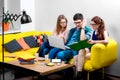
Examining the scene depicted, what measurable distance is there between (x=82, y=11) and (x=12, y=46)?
5.15 feet

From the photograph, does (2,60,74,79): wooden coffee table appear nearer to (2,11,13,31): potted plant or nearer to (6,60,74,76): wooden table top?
(6,60,74,76): wooden table top

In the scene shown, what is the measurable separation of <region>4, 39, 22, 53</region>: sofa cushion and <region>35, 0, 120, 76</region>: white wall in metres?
1.06

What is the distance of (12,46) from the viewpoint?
486cm

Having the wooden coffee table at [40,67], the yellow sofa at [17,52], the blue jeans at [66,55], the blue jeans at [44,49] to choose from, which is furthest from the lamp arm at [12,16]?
the wooden coffee table at [40,67]

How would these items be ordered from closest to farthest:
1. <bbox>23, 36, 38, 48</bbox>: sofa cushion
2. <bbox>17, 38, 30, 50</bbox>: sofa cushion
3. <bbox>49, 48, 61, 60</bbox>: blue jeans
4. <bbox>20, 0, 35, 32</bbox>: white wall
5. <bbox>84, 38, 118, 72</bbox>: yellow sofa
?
1. <bbox>84, 38, 118, 72</bbox>: yellow sofa
2. <bbox>49, 48, 61, 60</bbox>: blue jeans
3. <bbox>17, 38, 30, 50</bbox>: sofa cushion
4. <bbox>23, 36, 38, 48</bbox>: sofa cushion
5. <bbox>20, 0, 35, 32</bbox>: white wall

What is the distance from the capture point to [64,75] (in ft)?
15.1

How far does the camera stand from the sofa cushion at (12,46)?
15.8 ft

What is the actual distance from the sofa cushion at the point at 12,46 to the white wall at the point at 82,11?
3.49 ft

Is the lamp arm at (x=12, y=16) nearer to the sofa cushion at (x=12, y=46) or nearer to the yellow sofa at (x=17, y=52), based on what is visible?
the yellow sofa at (x=17, y=52)

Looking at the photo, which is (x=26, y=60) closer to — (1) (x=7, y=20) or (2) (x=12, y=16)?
(1) (x=7, y=20)

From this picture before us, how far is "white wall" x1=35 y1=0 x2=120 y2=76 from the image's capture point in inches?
186

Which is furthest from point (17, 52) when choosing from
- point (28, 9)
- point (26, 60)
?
point (28, 9)

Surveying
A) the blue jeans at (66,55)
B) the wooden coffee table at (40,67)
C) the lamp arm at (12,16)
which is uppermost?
the lamp arm at (12,16)

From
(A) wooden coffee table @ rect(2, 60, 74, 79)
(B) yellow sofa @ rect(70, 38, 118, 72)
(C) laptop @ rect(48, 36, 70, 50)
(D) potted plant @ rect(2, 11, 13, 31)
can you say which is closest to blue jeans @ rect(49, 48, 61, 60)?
(C) laptop @ rect(48, 36, 70, 50)
